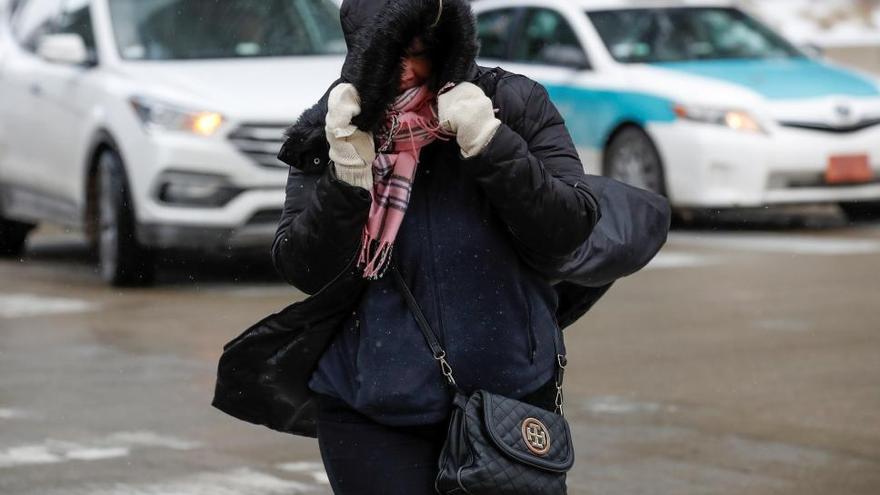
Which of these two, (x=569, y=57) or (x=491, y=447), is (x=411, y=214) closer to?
(x=491, y=447)

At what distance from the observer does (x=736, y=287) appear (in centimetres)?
1052

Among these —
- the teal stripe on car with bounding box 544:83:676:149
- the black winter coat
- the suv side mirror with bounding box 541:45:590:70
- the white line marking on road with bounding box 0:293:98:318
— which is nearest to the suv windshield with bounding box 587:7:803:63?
the suv side mirror with bounding box 541:45:590:70

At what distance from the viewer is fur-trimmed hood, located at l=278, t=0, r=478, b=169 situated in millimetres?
3252

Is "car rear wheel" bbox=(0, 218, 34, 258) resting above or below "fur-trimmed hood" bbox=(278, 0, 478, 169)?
below

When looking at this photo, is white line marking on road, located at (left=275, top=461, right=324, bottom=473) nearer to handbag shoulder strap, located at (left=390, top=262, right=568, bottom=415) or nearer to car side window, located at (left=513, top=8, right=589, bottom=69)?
handbag shoulder strap, located at (left=390, top=262, right=568, bottom=415)

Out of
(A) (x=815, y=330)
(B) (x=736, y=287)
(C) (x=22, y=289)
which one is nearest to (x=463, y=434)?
(A) (x=815, y=330)

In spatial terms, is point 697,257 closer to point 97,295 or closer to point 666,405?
point 97,295

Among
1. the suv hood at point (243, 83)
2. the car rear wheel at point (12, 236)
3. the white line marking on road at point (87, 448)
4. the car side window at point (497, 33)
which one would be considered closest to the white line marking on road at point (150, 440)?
the white line marking on road at point (87, 448)

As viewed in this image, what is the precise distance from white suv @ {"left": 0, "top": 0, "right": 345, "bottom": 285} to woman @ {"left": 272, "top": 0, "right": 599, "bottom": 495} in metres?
6.62

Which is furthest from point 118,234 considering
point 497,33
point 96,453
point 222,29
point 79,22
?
point 497,33

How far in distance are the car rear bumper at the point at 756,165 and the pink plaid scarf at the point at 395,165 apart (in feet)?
31.4

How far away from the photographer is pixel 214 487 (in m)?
6.00

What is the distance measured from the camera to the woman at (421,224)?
329 centimetres

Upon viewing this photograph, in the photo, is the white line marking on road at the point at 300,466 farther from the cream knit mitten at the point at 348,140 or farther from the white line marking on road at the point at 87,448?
the cream knit mitten at the point at 348,140
